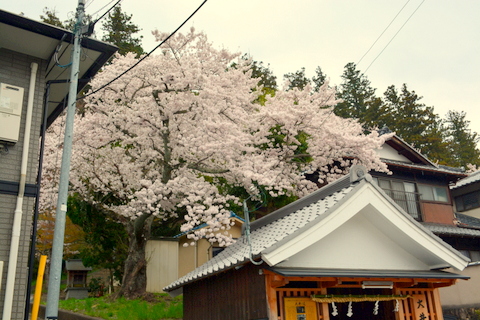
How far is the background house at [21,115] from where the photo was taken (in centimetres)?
743

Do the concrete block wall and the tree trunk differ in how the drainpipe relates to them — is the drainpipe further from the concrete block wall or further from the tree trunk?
the tree trunk

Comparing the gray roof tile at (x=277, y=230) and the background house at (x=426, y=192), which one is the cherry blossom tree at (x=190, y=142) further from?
the gray roof tile at (x=277, y=230)

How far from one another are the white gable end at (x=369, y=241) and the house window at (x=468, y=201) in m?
16.3

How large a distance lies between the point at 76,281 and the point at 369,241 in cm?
1719

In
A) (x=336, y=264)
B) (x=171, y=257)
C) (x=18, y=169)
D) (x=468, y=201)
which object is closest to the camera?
(x=18, y=169)

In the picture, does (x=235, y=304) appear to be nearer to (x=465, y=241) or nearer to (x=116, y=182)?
(x=116, y=182)

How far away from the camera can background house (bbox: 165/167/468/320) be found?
26.4 feet

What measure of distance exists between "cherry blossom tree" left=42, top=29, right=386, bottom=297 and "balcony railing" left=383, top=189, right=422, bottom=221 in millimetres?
2416

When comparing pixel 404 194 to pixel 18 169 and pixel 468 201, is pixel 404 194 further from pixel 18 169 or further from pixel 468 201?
pixel 18 169

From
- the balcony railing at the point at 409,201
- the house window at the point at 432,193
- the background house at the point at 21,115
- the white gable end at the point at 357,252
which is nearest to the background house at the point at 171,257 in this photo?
the balcony railing at the point at 409,201

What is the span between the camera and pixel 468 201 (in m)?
23.9

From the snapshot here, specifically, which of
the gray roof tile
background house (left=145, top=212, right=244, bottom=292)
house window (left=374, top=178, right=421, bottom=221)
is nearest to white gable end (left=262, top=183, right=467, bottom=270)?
the gray roof tile

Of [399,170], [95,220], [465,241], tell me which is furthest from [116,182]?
[465,241]

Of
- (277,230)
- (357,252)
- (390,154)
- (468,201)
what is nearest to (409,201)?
(390,154)
